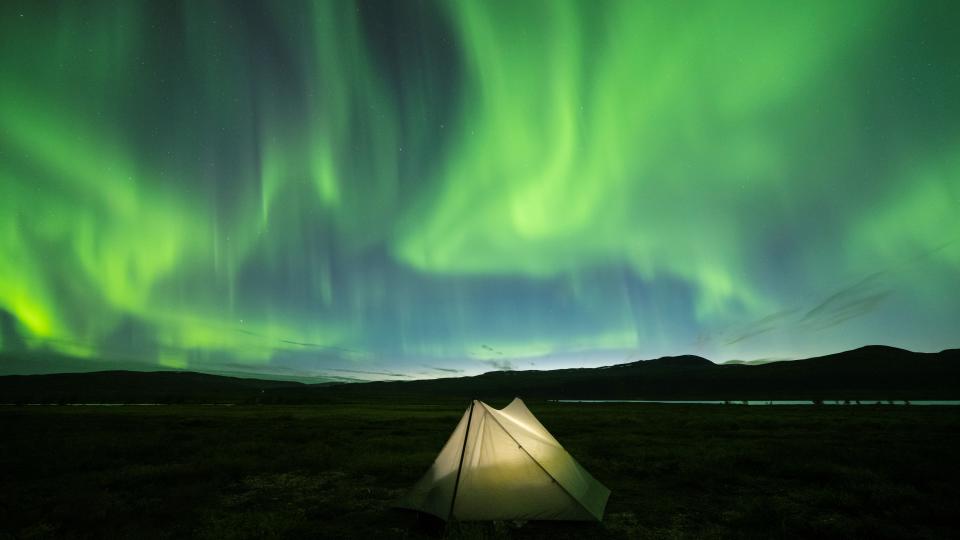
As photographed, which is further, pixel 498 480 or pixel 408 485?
pixel 408 485

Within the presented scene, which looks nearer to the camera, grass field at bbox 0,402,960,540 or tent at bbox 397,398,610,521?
tent at bbox 397,398,610,521

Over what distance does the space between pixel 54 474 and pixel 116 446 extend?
7.79 m

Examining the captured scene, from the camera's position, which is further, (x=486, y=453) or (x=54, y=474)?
(x=54, y=474)

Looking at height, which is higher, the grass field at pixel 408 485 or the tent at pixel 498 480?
the tent at pixel 498 480

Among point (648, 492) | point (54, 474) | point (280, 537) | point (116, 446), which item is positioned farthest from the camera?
point (116, 446)

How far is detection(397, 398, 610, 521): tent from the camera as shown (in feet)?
34.2

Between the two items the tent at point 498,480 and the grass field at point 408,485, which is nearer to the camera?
the tent at point 498,480

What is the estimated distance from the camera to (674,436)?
31.6 m

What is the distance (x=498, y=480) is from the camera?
10.7 metres

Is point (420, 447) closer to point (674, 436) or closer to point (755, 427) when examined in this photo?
point (674, 436)

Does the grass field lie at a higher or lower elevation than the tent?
lower

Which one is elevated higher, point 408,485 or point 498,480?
point 498,480

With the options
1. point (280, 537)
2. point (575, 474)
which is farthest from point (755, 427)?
point (280, 537)

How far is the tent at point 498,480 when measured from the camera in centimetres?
1041
